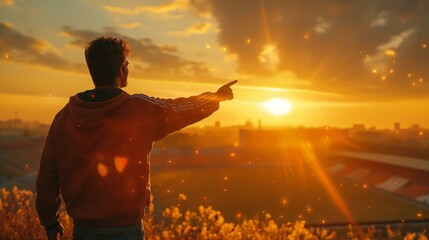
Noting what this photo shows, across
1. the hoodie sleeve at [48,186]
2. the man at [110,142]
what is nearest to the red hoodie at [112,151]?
the man at [110,142]

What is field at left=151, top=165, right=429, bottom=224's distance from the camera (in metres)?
23.1

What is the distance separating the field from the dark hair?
18774 millimetres

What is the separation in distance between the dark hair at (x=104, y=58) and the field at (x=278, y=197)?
18.8 m

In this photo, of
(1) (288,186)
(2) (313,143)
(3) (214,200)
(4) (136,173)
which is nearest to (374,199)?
(1) (288,186)

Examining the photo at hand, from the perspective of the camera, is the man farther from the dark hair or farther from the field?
the field

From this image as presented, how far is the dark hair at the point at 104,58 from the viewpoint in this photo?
109 inches

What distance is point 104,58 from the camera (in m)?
2.78

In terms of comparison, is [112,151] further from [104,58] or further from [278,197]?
[278,197]

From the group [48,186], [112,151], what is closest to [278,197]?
[48,186]

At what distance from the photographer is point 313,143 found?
196 ft

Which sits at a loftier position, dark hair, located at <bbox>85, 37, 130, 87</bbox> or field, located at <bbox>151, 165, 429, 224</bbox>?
dark hair, located at <bbox>85, 37, 130, 87</bbox>

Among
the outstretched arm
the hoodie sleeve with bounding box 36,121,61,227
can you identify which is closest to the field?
the hoodie sleeve with bounding box 36,121,61,227

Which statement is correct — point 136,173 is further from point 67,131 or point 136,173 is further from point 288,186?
point 288,186

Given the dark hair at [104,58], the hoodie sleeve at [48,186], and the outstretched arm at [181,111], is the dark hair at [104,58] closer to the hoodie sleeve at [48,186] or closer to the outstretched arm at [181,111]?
the outstretched arm at [181,111]
